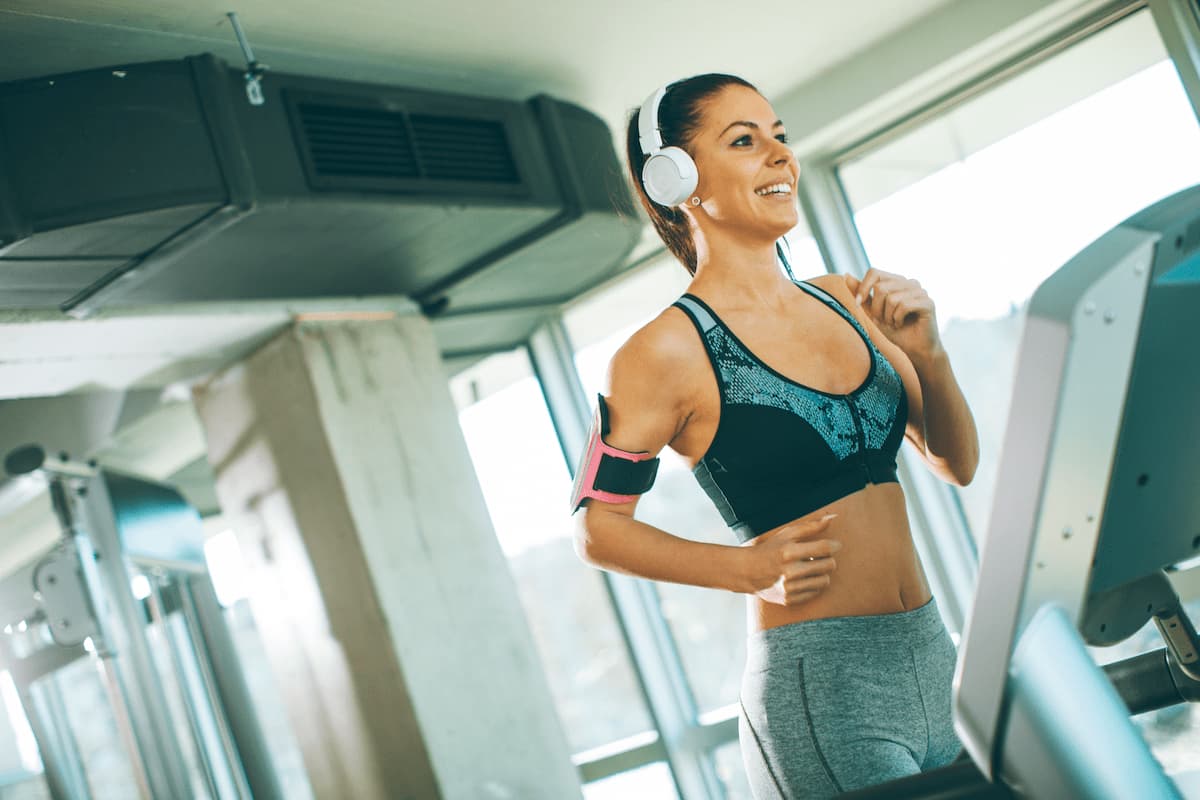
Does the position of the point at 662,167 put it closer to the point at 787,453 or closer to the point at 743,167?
the point at 743,167

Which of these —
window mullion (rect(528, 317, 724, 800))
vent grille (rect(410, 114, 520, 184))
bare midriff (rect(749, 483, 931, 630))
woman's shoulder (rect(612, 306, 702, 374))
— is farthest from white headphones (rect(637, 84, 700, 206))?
window mullion (rect(528, 317, 724, 800))

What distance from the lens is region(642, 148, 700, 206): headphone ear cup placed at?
1156 millimetres

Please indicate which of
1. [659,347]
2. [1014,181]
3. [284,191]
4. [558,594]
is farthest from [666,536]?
[558,594]

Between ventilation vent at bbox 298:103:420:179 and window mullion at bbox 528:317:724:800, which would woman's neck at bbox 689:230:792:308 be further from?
window mullion at bbox 528:317:724:800

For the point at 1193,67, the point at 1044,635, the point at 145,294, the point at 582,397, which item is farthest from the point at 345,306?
the point at 1044,635

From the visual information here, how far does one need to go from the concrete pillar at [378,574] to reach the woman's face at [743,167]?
8.39ft

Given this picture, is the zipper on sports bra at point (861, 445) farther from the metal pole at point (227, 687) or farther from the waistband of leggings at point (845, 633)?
the metal pole at point (227, 687)

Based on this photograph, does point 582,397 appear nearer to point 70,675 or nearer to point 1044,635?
point 70,675

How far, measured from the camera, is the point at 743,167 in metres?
1.15

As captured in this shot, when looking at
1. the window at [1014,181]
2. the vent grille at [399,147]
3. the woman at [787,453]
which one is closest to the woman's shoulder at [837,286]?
the woman at [787,453]

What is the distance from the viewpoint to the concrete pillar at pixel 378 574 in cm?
348

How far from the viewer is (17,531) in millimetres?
5438

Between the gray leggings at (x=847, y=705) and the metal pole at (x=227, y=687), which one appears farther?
the metal pole at (x=227, y=687)

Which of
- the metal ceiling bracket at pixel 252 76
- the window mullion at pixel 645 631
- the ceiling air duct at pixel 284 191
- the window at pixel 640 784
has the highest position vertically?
the metal ceiling bracket at pixel 252 76
